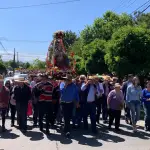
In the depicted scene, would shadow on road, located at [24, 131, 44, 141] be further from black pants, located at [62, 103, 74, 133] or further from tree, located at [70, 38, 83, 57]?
tree, located at [70, 38, 83, 57]

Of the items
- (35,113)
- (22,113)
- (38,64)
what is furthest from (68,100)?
(38,64)

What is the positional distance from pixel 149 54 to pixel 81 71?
17.8 metres

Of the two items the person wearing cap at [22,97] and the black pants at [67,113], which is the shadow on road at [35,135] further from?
the black pants at [67,113]

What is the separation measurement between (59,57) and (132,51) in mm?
4417

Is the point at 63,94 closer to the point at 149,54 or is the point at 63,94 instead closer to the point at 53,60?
the point at 53,60

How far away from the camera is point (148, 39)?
59.3 ft

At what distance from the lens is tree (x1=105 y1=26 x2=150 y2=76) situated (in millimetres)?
17812

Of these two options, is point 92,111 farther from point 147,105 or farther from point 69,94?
point 147,105

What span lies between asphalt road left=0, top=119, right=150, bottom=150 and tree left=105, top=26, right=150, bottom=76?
8.00m

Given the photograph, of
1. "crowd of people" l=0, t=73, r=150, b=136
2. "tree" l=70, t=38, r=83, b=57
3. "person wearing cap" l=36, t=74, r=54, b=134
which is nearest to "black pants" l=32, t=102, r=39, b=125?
"crowd of people" l=0, t=73, r=150, b=136

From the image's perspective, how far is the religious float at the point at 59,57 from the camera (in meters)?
15.4

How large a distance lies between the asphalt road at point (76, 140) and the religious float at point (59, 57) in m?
5.52

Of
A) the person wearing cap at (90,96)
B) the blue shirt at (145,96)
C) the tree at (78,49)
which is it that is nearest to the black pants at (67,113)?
the person wearing cap at (90,96)

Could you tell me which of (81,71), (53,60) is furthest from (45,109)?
(81,71)
